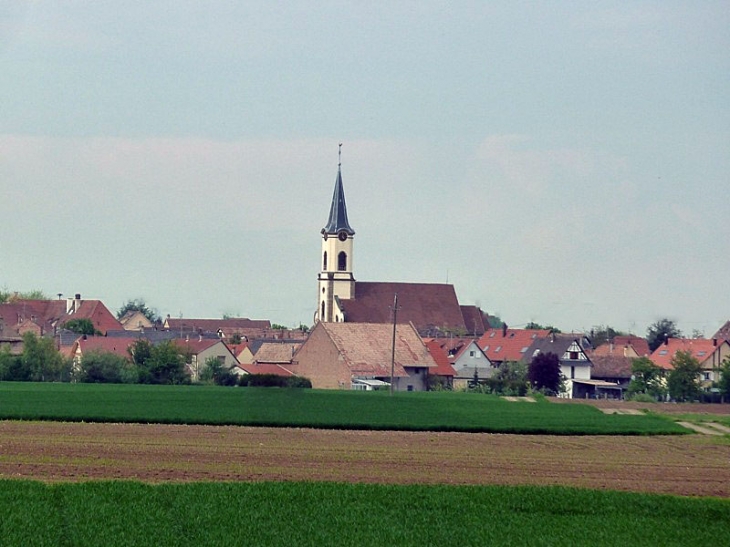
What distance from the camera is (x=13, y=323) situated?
5915 inches

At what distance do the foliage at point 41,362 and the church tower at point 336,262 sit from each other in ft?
195

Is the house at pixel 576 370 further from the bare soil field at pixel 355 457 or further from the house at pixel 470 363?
the bare soil field at pixel 355 457

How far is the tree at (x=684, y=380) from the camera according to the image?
94.4 metres

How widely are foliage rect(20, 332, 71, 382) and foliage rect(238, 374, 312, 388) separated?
525 inches

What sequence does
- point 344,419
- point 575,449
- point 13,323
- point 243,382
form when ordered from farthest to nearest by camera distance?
point 13,323
point 243,382
point 344,419
point 575,449

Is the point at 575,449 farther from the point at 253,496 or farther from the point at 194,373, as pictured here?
the point at 194,373

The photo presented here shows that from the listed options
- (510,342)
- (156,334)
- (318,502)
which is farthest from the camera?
(156,334)

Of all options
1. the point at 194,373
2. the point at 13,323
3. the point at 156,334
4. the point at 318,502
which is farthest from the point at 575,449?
the point at 13,323

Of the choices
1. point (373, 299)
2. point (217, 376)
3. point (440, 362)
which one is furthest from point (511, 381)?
point (373, 299)

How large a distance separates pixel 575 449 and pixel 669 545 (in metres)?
20.4

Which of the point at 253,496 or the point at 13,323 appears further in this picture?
the point at 13,323

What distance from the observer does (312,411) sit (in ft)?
181

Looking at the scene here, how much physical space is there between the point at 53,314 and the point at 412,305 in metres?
47.9

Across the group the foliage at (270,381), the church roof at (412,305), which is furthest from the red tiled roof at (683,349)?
the foliage at (270,381)
